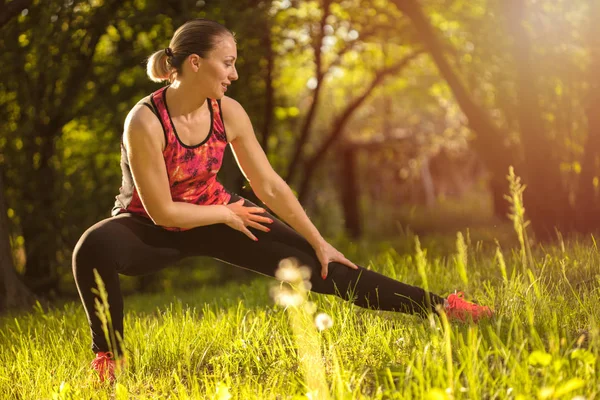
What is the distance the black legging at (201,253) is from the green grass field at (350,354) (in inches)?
5.3

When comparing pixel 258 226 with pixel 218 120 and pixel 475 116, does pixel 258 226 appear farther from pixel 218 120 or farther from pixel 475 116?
pixel 475 116

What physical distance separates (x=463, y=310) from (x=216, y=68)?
1709 mm

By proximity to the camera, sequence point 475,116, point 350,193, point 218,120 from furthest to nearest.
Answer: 1. point 350,193
2. point 475,116
3. point 218,120

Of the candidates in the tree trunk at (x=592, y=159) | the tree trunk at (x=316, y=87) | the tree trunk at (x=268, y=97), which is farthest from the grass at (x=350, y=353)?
the tree trunk at (x=316, y=87)

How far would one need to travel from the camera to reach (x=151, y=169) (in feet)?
11.3

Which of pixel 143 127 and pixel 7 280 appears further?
pixel 7 280

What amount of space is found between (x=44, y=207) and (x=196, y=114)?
412 cm

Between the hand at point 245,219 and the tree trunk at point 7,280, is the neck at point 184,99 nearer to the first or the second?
the hand at point 245,219

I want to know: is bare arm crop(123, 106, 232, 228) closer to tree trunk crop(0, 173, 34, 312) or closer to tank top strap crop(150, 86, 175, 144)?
tank top strap crop(150, 86, 175, 144)

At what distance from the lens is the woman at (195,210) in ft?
11.4

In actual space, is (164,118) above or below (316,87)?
below

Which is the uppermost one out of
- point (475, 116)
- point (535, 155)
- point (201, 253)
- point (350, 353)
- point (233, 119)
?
point (233, 119)

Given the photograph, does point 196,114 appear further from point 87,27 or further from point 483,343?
point 87,27

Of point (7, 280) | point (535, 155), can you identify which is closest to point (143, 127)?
point (7, 280)
